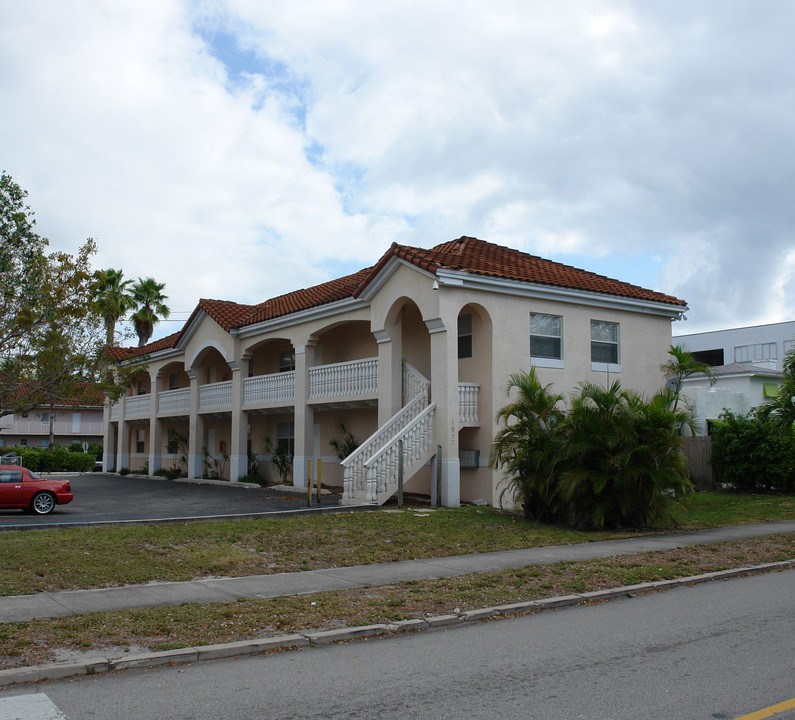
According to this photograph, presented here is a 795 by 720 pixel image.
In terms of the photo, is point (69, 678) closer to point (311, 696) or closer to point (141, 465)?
point (311, 696)

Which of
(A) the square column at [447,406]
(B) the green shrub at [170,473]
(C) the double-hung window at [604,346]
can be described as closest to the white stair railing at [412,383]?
(A) the square column at [447,406]

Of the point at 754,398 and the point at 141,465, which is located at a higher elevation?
the point at 754,398

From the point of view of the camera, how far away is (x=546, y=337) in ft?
68.7

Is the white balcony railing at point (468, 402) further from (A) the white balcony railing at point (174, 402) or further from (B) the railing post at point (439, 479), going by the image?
(A) the white balcony railing at point (174, 402)

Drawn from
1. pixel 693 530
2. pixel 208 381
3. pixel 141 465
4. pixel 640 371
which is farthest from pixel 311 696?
pixel 141 465

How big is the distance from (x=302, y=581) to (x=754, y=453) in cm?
1708

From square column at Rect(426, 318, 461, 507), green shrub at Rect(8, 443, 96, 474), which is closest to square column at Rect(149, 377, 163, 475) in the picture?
green shrub at Rect(8, 443, 96, 474)

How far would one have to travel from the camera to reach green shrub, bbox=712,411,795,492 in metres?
22.4

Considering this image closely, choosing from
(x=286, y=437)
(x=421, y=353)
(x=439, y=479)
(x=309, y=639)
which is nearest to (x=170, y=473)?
(x=286, y=437)

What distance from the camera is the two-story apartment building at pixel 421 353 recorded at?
18844 mm

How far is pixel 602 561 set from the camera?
38.6ft

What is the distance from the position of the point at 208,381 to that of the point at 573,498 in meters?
21.0

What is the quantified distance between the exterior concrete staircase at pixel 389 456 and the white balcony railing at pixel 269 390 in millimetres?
6484

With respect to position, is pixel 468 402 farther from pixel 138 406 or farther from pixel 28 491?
pixel 138 406
